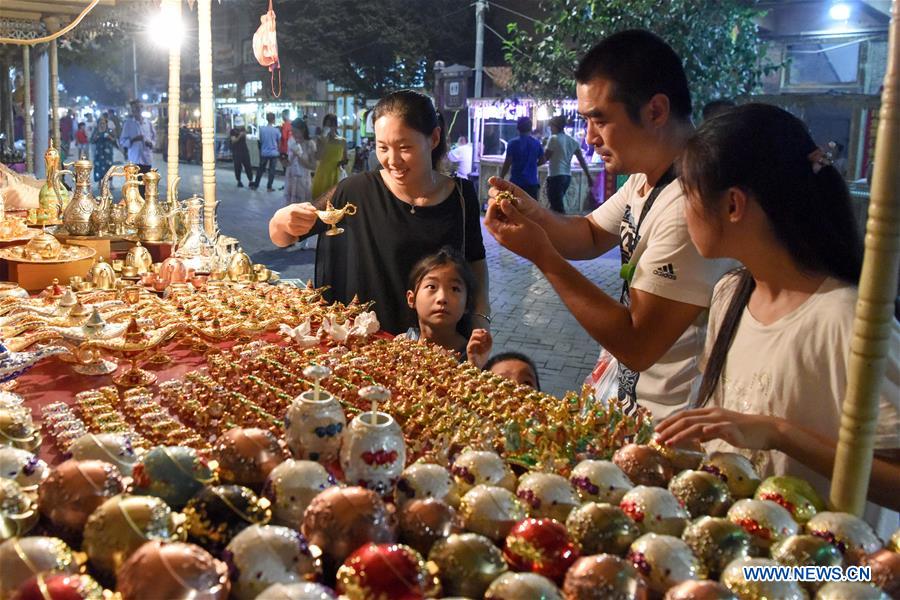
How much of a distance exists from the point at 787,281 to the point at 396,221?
5.47ft

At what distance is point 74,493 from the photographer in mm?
1021

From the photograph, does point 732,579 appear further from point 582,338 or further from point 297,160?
point 297,160

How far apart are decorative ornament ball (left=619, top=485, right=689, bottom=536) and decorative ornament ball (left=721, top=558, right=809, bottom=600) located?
0.13 metres

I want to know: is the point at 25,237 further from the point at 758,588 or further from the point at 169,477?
the point at 758,588

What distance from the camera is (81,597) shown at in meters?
0.82

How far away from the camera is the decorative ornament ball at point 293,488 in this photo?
1052 millimetres

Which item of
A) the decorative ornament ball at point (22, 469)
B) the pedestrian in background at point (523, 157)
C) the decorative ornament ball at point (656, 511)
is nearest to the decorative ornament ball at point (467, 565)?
the decorative ornament ball at point (656, 511)

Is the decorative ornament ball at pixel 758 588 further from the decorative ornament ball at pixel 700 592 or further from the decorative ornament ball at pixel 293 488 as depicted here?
the decorative ornament ball at pixel 293 488

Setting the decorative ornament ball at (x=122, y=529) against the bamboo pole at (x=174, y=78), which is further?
the bamboo pole at (x=174, y=78)

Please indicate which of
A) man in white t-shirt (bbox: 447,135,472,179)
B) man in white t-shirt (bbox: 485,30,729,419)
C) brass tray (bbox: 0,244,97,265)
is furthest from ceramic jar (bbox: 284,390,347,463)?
man in white t-shirt (bbox: 447,135,472,179)

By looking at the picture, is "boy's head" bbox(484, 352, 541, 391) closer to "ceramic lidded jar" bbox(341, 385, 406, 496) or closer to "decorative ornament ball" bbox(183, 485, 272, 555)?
"ceramic lidded jar" bbox(341, 385, 406, 496)

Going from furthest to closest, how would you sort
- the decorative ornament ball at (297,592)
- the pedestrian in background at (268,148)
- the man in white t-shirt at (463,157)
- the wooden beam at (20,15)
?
1. the pedestrian in background at (268,148)
2. the man in white t-shirt at (463,157)
3. the wooden beam at (20,15)
4. the decorative ornament ball at (297,592)

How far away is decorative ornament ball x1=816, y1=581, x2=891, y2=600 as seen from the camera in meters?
0.92

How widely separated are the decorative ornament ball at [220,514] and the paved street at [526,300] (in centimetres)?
374
